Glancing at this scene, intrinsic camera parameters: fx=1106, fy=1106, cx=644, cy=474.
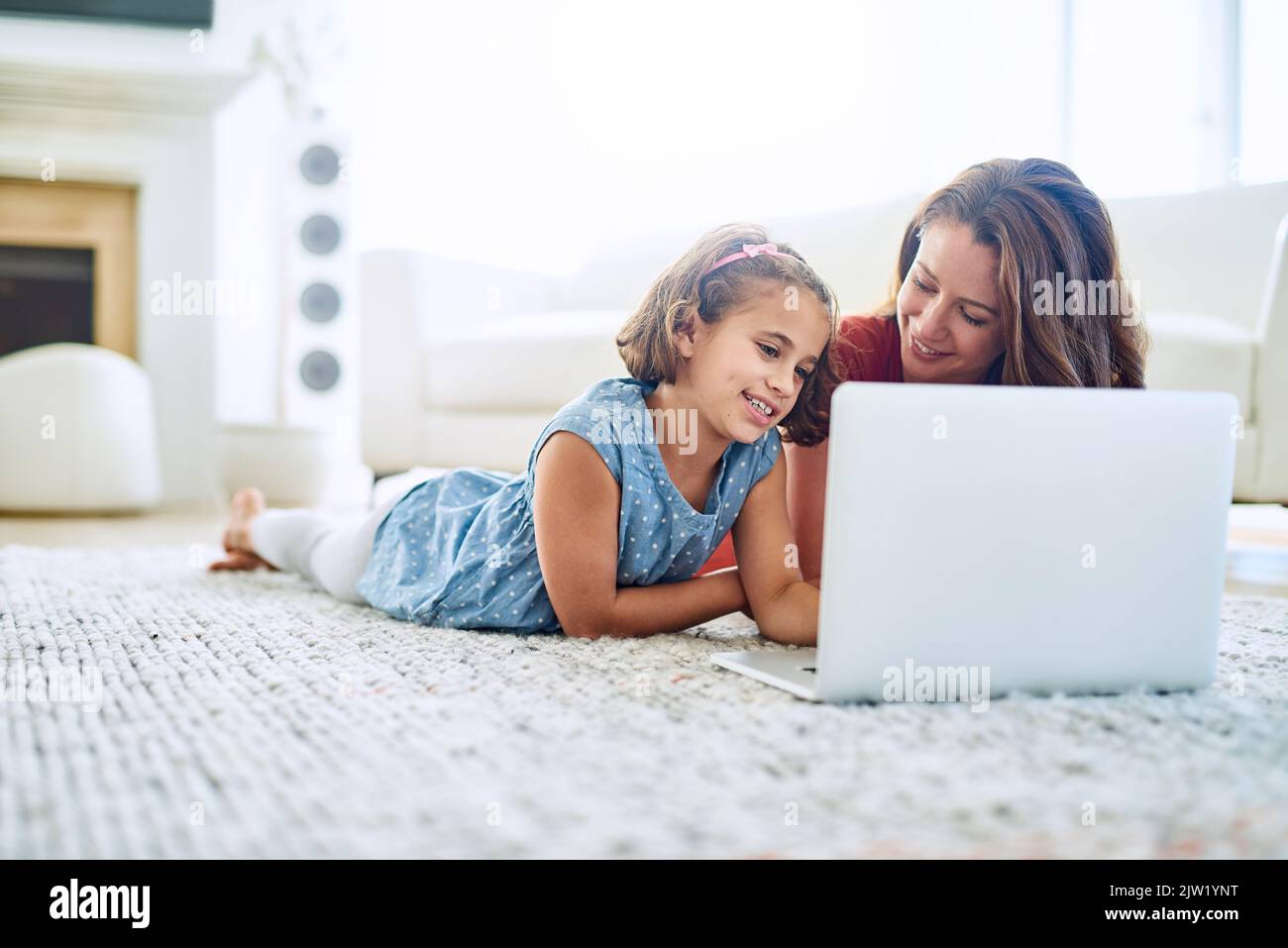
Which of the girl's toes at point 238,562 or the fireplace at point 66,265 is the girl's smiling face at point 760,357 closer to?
the girl's toes at point 238,562

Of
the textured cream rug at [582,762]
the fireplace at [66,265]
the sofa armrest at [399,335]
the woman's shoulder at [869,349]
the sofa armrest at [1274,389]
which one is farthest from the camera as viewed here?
the fireplace at [66,265]

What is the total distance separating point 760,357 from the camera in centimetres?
107

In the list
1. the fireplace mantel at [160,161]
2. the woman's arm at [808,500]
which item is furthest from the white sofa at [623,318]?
the fireplace mantel at [160,161]

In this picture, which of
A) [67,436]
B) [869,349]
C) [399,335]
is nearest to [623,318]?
[399,335]

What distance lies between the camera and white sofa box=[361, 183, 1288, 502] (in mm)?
1688

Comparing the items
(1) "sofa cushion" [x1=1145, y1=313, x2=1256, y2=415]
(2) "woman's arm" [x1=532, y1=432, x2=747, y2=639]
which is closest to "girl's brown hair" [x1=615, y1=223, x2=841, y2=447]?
(2) "woman's arm" [x1=532, y1=432, x2=747, y2=639]

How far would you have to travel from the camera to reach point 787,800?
1.89ft

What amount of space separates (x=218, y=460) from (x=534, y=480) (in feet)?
9.09

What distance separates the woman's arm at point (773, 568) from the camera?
42.2 inches

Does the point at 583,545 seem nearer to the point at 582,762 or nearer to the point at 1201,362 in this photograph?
the point at 582,762

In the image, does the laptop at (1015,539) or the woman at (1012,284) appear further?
the woman at (1012,284)

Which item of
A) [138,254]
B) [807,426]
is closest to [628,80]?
[138,254]

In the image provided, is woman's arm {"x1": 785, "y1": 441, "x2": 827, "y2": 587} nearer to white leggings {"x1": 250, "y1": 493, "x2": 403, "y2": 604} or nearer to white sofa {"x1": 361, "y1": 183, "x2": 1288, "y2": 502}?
white leggings {"x1": 250, "y1": 493, "x2": 403, "y2": 604}

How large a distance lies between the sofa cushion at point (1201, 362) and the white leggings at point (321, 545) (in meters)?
1.15
